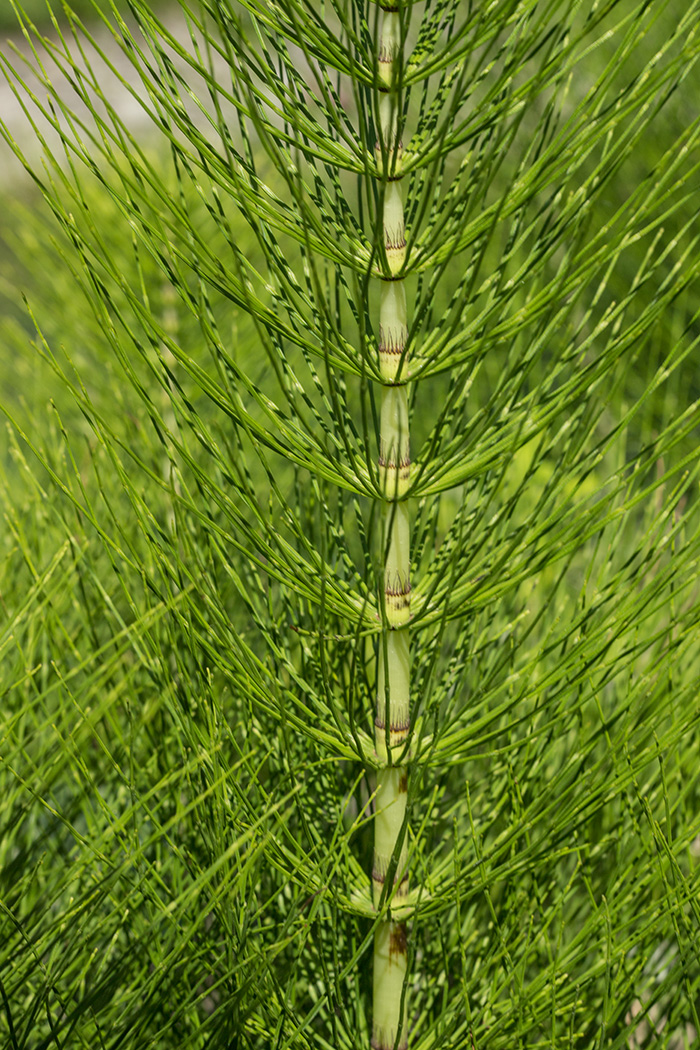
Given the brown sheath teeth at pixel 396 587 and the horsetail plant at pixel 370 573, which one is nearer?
the horsetail plant at pixel 370 573

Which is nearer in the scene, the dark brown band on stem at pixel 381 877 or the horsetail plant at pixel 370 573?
the horsetail plant at pixel 370 573

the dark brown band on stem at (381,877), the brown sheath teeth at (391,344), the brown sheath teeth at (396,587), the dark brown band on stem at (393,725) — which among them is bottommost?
the dark brown band on stem at (381,877)

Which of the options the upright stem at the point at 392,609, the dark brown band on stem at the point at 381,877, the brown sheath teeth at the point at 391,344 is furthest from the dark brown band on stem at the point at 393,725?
the brown sheath teeth at the point at 391,344

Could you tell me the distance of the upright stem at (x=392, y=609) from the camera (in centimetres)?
58

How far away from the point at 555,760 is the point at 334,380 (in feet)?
2.39

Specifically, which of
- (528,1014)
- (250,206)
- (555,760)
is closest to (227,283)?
(250,206)

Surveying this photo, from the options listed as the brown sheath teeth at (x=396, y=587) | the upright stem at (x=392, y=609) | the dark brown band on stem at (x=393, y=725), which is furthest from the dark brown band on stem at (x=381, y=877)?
the brown sheath teeth at (x=396, y=587)

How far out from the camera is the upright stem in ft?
1.92

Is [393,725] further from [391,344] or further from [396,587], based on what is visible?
[391,344]

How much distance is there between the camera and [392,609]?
64cm

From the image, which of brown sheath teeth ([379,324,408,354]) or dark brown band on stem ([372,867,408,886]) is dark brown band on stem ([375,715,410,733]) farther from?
brown sheath teeth ([379,324,408,354])

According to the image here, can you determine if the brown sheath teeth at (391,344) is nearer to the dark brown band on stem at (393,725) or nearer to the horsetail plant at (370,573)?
the horsetail plant at (370,573)

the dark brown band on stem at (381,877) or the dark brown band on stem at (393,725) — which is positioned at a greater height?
the dark brown band on stem at (393,725)

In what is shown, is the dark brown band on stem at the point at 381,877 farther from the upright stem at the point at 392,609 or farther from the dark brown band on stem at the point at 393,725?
the dark brown band on stem at the point at 393,725
